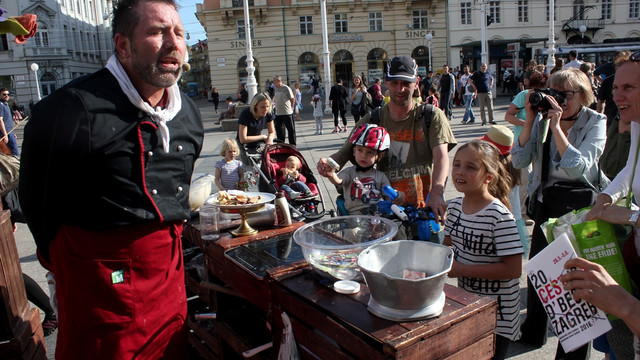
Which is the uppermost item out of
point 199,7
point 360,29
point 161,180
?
point 199,7

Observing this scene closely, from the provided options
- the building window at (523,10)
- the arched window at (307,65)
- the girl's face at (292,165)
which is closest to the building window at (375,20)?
the arched window at (307,65)

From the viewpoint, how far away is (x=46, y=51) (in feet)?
142

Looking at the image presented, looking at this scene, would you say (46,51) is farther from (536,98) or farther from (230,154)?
(536,98)

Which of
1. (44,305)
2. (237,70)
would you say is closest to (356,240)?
(44,305)

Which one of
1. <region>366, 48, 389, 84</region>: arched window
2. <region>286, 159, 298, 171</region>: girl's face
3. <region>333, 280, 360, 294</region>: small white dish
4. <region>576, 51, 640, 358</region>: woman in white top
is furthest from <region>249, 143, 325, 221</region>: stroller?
<region>366, 48, 389, 84</region>: arched window

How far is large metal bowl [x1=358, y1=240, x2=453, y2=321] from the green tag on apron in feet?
3.40

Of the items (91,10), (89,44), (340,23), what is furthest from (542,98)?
(91,10)

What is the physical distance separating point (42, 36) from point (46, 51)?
1.76 meters

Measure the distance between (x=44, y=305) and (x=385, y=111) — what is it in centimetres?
310

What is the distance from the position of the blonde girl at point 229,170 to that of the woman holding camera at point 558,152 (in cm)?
383

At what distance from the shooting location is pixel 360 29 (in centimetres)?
4062

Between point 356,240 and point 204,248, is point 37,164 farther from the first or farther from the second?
point 356,240

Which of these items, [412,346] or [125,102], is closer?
[412,346]

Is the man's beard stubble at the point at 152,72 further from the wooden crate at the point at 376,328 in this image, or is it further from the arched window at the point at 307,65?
the arched window at the point at 307,65
